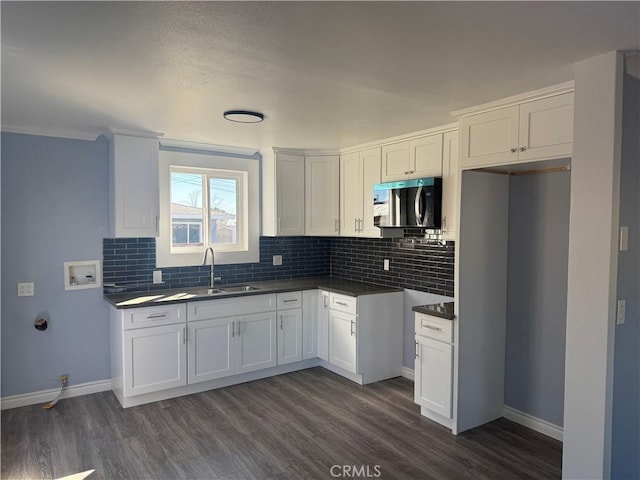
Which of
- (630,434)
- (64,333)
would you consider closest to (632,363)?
(630,434)

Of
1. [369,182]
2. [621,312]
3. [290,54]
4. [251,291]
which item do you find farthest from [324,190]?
[621,312]

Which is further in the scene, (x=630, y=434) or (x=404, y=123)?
(x=404, y=123)

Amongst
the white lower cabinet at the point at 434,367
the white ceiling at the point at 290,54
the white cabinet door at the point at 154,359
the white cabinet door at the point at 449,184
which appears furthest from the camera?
the white cabinet door at the point at 154,359

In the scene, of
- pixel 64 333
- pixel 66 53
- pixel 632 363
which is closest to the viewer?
pixel 66 53

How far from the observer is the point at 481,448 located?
299cm

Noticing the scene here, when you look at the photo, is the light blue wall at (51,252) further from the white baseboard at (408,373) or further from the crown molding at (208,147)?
the white baseboard at (408,373)

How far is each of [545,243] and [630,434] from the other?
4.41 ft

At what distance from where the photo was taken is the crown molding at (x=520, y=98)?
247 cm

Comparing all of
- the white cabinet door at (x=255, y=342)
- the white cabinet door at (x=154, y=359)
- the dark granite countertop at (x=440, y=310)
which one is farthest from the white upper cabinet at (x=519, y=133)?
the white cabinet door at (x=154, y=359)

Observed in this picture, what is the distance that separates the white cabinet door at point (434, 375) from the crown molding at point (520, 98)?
5.44 ft

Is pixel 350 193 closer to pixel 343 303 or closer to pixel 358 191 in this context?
pixel 358 191

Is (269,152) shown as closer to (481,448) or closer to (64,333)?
(64,333)

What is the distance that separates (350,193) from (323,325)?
1.40 metres

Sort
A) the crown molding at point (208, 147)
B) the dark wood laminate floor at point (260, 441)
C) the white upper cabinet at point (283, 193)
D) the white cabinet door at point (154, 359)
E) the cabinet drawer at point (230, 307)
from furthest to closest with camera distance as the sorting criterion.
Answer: the white upper cabinet at point (283, 193) → the crown molding at point (208, 147) → the cabinet drawer at point (230, 307) → the white cabinet door at point (154, 359) → the dark wood laminate floor at point (260, 441)
